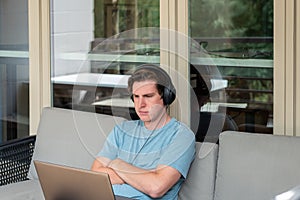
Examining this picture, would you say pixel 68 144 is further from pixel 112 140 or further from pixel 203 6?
pixel 203 6

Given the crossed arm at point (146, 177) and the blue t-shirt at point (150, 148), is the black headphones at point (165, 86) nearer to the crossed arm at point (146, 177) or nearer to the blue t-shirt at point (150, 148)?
the blue t-shirt at point (150, 148)

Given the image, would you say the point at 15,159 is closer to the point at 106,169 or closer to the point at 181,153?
the point at 106,169

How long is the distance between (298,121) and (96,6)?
180 cm

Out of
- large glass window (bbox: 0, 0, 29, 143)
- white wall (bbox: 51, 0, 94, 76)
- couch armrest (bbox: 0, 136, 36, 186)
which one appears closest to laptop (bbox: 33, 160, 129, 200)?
couch armrest (bbox: 0, 136, 36, 186)

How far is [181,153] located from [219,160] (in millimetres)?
183

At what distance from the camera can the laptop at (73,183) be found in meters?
1.90

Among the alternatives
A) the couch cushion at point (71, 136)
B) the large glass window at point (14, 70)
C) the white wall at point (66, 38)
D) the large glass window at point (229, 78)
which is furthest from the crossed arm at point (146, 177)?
the large glass window at point (14, 70)

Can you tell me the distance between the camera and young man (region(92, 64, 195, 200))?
2418mm

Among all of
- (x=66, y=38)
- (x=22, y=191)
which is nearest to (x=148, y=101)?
(x=22, y=191)

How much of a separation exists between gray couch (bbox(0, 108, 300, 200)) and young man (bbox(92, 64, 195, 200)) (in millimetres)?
99

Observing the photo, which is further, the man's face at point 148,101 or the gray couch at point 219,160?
the man's face at point 148,101

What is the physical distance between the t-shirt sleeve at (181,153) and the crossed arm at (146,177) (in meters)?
0.03

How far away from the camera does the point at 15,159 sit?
3.18m

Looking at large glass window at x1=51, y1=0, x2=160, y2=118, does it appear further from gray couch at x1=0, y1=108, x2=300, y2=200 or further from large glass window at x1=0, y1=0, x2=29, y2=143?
gray couch at x1=0, y1=108, x2=300, y2=200
